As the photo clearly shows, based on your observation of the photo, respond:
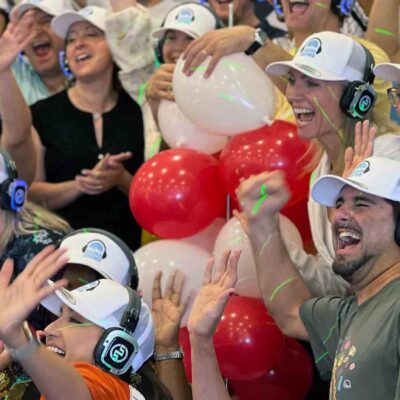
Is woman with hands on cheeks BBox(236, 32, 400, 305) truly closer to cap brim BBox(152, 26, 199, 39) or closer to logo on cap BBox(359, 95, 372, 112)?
logo on cap BBox(359, 95, 372, 112)

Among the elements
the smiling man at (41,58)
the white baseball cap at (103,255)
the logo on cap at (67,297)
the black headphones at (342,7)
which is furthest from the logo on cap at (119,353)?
the smiling man at (41,58)

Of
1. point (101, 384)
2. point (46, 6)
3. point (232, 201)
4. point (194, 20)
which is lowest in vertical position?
point (232, 201)

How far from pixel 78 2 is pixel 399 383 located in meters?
3.03

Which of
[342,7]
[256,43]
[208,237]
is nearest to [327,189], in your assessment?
[256,43]

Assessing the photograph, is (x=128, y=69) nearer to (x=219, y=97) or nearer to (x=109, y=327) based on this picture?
(x=219, y=97)

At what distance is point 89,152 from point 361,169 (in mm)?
1795

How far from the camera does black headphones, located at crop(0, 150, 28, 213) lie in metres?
3.46

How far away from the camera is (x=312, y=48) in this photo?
316cm

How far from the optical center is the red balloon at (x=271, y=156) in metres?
3.32

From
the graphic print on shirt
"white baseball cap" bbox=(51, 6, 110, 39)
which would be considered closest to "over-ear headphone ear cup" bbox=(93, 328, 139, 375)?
the graphic print on shirt

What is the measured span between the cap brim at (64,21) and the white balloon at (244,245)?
137 centimetres

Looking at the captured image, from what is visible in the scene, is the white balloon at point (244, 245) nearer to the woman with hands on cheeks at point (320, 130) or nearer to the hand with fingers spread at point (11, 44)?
the woman with hands on cheeks at point (320, 130)

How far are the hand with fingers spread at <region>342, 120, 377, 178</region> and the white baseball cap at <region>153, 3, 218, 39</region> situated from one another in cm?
104

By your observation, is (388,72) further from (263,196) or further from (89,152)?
(89,152)
